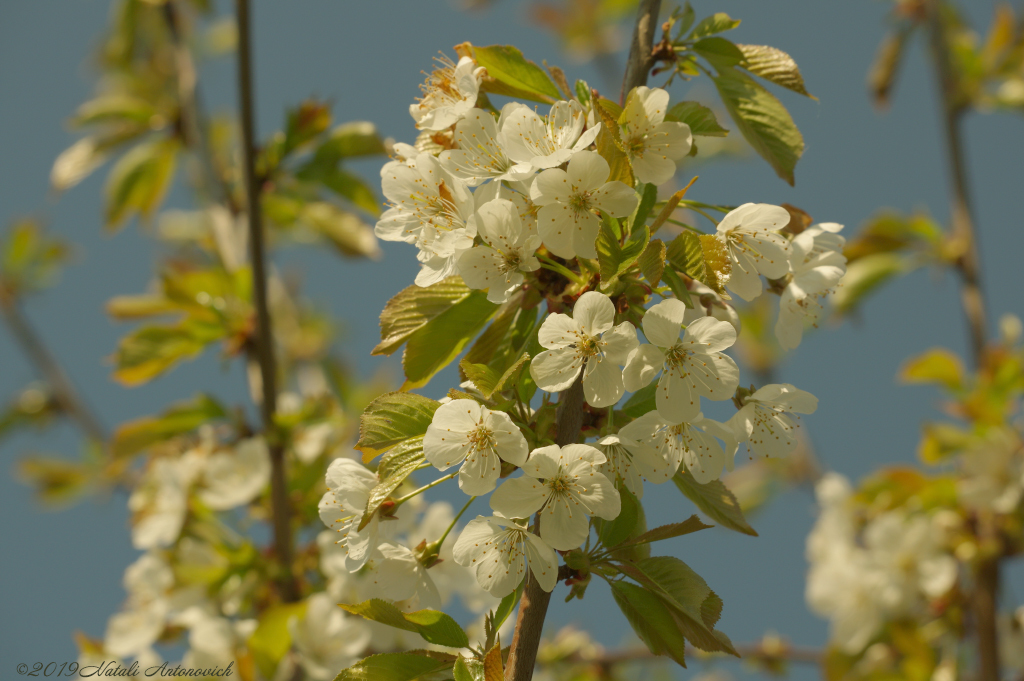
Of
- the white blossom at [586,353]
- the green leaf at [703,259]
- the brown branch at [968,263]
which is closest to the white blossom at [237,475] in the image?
the white blossom at [586,353]

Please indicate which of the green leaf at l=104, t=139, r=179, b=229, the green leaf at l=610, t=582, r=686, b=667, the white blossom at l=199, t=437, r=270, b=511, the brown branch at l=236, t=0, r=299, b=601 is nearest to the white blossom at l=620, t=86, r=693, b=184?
the green leaf at l=610, t=582, r=686, b=667

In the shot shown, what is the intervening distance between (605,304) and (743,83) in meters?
0.49

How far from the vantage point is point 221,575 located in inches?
71.0

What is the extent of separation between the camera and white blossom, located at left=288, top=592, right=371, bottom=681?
1.67 metres

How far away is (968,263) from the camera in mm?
2535

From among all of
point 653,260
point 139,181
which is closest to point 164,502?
point 139,181

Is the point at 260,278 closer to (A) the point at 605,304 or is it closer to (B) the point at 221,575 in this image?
(B) the point at 221,575

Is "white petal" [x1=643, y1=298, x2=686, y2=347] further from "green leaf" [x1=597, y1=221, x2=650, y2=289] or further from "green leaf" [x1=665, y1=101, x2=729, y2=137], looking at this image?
"green leaf" [x1=665, y1=101, x2=729, y2=137]

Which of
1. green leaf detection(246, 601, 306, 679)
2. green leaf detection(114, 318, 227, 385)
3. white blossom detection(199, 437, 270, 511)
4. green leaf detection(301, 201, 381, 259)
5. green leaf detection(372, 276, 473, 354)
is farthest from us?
green leaf detection(301, 201, 381, 259)

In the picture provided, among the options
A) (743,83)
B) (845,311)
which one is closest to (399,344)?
(743,83)

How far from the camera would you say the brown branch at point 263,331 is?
1766 millimetres

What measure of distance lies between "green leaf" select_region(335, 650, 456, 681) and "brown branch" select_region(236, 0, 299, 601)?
892 millimetres

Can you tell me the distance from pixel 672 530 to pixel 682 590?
7 centimetres

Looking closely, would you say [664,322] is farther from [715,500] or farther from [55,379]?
[55,379]
